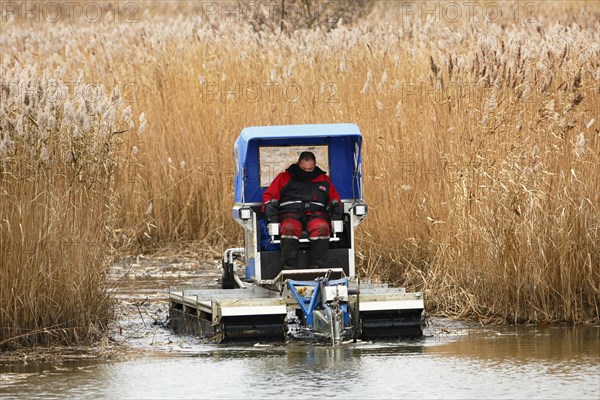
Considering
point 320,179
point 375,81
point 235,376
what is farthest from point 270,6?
point 235,376

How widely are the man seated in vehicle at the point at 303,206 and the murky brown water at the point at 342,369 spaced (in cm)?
121

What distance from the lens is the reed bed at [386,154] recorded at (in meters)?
10.7

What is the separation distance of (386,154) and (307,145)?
1.76 metres

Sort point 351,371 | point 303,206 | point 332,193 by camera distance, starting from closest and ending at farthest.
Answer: point 351,371
point 303,206
point 332,193

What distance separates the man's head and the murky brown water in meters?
1.81

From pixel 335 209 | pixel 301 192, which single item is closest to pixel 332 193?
pixel 335 209

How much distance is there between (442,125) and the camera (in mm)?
13883

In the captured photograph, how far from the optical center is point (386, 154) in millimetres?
14094

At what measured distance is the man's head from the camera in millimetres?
11641

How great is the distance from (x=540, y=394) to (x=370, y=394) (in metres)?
1.08

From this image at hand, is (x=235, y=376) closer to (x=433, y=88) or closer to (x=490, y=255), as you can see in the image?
(x=490, y=255)

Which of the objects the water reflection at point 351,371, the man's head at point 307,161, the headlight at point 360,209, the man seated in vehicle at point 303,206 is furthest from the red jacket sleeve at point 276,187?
the water reflection at point 351,371

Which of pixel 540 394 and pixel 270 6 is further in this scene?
pixel 270 6

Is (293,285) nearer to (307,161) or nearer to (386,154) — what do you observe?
(307,161)
